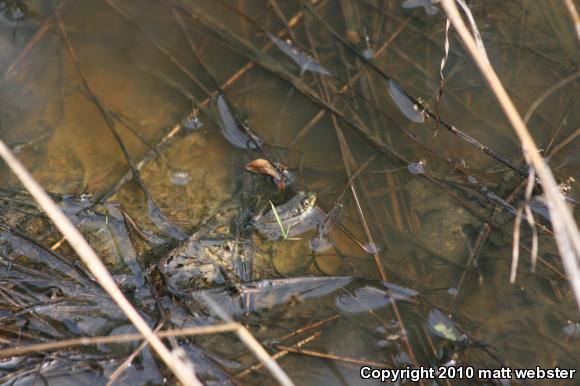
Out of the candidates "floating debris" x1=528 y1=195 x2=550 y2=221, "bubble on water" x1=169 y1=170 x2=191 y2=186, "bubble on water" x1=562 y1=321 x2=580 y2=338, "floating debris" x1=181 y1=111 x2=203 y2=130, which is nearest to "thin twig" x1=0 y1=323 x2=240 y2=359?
"bubble on water" x1=169 y1=170 x2=191 y2=186

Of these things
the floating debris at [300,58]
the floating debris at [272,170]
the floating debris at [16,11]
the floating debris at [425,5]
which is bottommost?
the floating debris at [272,170]

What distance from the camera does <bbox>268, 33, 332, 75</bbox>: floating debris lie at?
356 centimetres

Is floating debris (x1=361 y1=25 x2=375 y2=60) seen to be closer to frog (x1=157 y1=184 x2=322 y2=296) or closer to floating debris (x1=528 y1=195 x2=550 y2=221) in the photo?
frog (x1=157 y1=184 x2=322 y2=296)

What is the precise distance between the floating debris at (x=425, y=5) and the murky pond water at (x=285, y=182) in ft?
0.05

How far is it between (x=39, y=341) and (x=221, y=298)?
2.56ft

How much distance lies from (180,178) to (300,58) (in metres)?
1.11

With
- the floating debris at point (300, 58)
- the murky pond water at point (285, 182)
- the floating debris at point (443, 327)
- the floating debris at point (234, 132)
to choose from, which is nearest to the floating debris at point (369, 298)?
the murky pond water at point (285, 182)

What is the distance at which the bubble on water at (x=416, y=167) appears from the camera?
10.4 ft

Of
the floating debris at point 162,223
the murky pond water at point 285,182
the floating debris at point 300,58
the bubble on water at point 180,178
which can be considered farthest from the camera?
the floating debris at point 300,58

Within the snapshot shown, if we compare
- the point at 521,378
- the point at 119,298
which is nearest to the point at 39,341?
the point at 119,298

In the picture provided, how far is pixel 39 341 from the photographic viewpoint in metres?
2.38

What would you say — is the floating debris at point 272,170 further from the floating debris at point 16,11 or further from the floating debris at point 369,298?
the floating debris at point 16,11

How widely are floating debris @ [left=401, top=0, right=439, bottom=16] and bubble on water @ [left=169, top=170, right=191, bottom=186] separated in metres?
1.89

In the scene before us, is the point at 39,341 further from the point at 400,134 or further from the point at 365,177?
the point at 400,134
